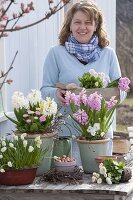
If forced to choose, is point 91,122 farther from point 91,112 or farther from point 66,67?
point 66,67

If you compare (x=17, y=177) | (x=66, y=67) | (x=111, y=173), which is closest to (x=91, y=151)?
(x=111, y=173)

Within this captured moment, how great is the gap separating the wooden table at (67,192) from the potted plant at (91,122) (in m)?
0.30

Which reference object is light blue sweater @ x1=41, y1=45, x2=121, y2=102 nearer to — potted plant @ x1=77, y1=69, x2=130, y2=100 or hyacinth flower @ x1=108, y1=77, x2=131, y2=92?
potted plant @ x1=77, y1=69, x2=130, y2=100

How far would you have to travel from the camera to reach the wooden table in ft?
10.3

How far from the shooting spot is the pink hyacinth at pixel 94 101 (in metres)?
3.52

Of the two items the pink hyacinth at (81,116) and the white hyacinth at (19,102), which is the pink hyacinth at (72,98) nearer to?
the pink hyacinth at (81,116)

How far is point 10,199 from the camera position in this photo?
3238 millimetres

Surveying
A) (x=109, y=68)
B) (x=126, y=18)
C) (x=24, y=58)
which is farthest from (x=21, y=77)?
(x=126, y=18)

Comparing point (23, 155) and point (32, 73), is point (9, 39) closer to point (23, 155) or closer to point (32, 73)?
point (32, 73)

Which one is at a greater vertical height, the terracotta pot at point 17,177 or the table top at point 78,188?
the terracotta pot at point 17,177

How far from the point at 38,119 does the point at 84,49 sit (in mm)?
790

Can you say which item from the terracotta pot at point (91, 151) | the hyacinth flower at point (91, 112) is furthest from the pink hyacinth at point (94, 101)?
the terracotta pot at point (91, 151)

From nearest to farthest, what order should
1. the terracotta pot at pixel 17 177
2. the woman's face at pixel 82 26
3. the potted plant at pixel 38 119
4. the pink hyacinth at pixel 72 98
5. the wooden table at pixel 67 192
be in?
the wooden table at pixel 67 192 → the terracotta pot at pixel 17 177 → the potted plant at pixel 38 119 → the pink hyacinth at pixel 72 98 → the woman's face at pixel 82 26

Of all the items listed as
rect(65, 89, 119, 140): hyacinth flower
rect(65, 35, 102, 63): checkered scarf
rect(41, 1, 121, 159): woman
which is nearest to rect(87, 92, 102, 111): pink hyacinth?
rect(65, 89, 119, 140): hyacinth flower
